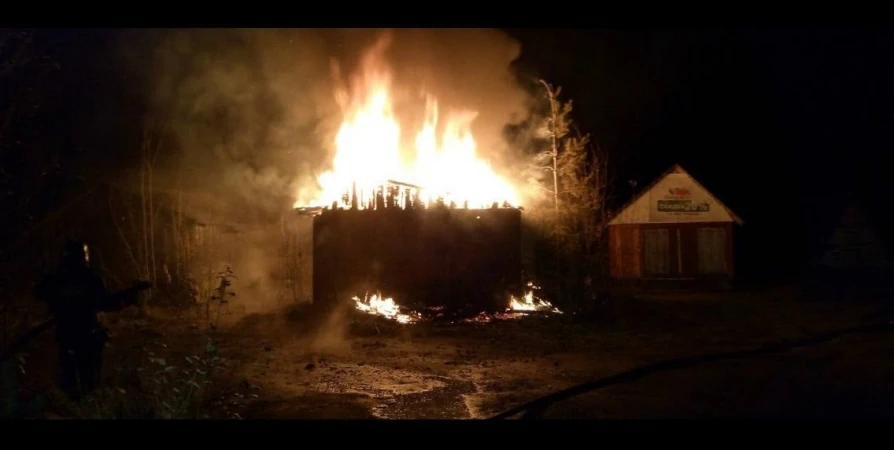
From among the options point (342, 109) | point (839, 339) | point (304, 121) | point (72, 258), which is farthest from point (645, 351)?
point (304, 121)

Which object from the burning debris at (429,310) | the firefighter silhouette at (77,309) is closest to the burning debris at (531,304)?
the burning debris at (429,310)

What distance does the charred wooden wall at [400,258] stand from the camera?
14.3 m

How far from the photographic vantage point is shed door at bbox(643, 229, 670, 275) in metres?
21.8

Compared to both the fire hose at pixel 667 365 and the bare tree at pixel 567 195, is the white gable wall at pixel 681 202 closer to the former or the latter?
the bare tree at pixel 567 195

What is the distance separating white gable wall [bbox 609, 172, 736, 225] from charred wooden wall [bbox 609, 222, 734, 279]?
23 cm

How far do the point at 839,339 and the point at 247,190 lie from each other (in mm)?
13666

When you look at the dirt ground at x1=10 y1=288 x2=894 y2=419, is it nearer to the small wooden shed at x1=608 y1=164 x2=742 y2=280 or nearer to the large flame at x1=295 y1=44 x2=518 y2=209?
the large flame at x1=295 y1=44 x2=518 y2=209

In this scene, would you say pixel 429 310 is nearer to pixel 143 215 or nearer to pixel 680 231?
pixel 143 215

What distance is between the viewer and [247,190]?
57.9 feet

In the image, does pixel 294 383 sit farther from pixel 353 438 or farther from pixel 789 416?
pixel 789 416

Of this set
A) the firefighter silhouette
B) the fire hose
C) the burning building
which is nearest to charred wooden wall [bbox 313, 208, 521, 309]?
the burning building

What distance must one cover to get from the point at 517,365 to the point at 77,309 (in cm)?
567

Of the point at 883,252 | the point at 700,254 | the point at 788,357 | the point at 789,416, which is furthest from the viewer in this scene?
the point at 883,252

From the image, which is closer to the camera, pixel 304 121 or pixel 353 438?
pixel 353 438
